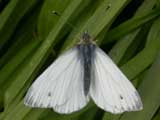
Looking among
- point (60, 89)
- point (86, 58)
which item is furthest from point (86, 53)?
point (60, 89)

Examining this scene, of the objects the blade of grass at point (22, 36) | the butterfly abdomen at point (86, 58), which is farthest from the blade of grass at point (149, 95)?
the blade of grass at point (22, 36)

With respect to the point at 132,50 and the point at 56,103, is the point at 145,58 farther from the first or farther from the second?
the point at 56,103

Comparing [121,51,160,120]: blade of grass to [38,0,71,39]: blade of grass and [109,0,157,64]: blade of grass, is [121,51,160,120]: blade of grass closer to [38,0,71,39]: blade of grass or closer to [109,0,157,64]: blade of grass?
[109,0,157,64]: blade of grass

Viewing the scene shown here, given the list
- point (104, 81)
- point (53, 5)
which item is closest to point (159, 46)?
point (104, 81)

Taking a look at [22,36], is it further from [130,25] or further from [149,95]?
[149,95]

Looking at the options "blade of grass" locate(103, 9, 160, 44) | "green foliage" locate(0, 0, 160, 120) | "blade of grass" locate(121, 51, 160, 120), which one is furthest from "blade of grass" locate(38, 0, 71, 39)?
"blade of grass" locate(121, 51, 160, 120)

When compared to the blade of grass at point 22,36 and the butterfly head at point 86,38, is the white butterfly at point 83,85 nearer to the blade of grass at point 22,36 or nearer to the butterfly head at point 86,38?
the butterfly head at point 86,38
